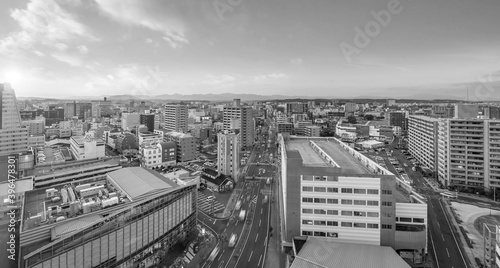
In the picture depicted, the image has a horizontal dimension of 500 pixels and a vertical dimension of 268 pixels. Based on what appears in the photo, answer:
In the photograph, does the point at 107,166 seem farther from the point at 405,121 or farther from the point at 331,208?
the point at 405,121

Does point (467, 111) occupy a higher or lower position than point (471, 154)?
higher

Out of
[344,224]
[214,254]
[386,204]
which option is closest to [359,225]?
[344,224]

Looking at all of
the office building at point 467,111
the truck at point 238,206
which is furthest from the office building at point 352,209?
the office building at point 467,111

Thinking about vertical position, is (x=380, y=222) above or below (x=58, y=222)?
below

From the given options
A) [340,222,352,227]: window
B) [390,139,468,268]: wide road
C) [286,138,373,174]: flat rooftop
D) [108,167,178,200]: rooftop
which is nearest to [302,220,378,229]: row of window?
[340,222,352,227]: window

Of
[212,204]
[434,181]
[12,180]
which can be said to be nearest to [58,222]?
[212,204]

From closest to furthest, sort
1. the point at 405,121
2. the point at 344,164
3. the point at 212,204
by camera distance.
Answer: the point at 344,164
the point at 212,204
the point at 405,121

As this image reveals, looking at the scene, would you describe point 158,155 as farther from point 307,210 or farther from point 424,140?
point 424,140

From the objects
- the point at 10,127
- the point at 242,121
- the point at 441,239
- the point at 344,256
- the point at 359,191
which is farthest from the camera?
the point at 242,121
